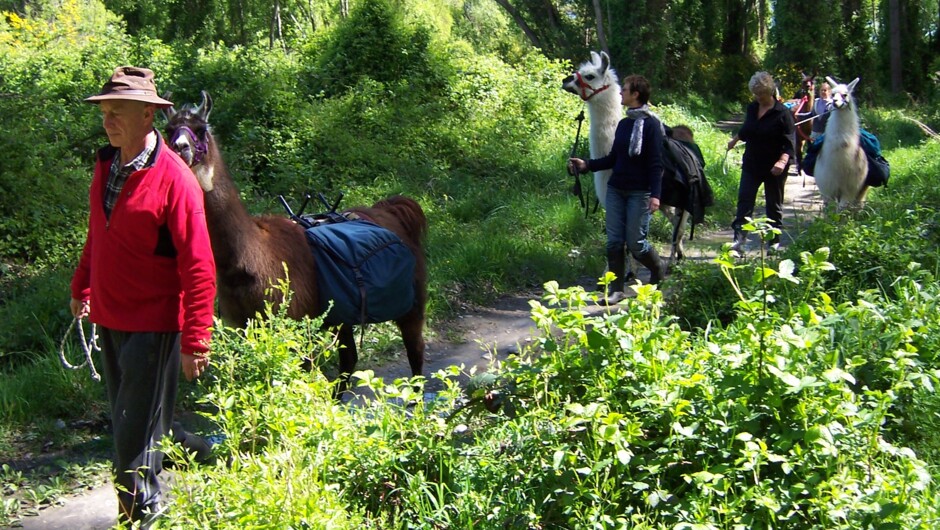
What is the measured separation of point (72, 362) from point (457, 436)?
12.4ft

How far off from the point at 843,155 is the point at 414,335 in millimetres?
5748

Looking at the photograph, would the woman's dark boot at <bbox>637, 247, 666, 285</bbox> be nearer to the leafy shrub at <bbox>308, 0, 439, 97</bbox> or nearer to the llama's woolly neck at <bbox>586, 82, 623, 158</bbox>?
the llama's woolly neck at <bbox>586, 82, 623, 158</bbox>

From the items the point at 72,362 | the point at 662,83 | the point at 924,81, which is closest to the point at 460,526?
the point at 72,362

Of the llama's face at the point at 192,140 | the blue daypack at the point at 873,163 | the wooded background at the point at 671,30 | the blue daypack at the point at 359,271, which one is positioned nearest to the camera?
the llama's face at the point at 192,140

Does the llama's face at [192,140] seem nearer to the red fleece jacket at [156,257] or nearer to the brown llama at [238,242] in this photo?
the brown llama at [238,242]

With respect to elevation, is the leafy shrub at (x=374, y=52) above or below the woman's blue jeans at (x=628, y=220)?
above

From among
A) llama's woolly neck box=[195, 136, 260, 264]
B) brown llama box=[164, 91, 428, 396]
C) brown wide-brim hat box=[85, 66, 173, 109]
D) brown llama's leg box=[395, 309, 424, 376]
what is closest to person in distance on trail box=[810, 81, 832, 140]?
brown llama's leg box=[395, 309, 424, 376]

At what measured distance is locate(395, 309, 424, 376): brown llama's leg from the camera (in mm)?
5875

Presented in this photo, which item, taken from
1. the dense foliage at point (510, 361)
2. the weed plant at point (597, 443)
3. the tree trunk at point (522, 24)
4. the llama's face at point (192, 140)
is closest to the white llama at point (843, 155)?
the dense foliage at point (510, 361)

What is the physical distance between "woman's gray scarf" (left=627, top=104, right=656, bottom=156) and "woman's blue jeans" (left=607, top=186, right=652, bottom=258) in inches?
15.0

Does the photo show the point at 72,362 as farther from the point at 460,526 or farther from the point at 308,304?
the point at 460,526

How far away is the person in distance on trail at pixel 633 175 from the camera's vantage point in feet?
23.7

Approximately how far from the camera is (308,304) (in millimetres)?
5059

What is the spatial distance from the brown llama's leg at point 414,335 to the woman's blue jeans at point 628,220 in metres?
2.37
